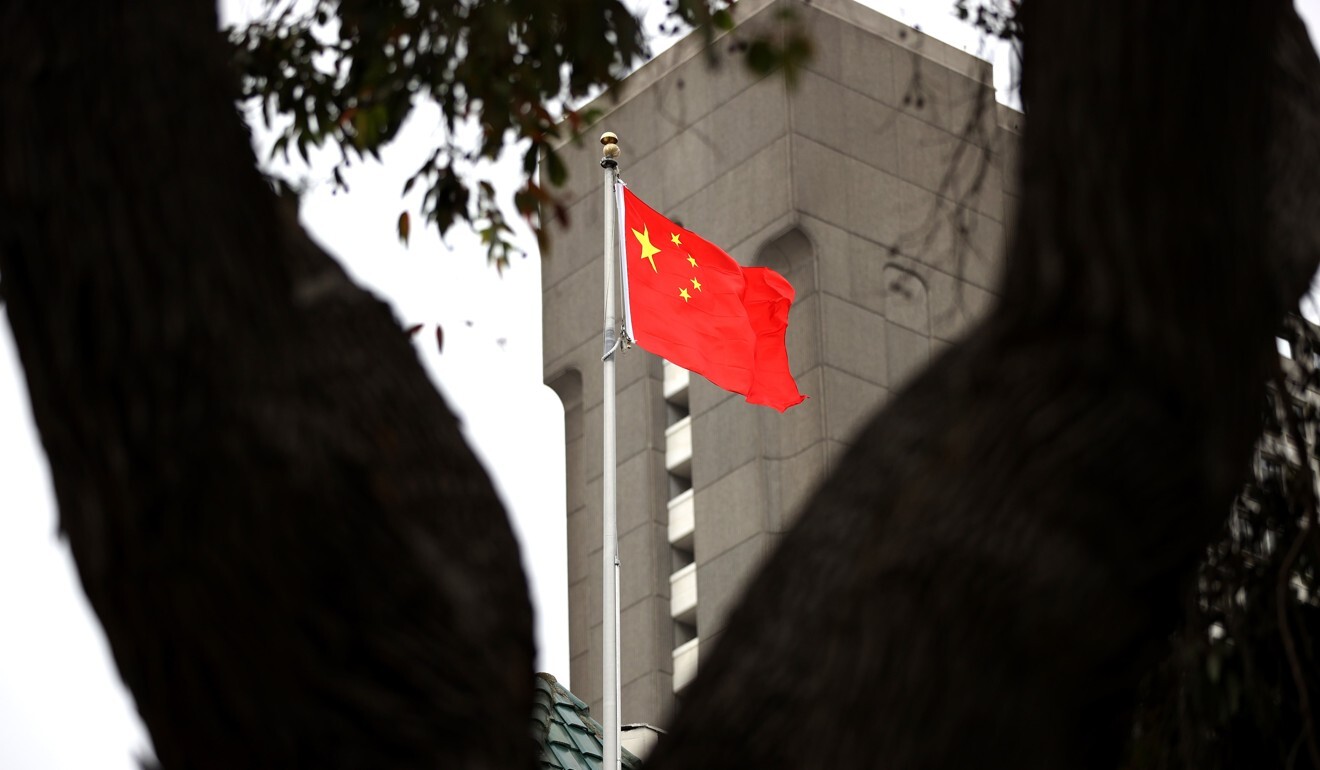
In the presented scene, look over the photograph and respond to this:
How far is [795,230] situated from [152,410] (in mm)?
53785

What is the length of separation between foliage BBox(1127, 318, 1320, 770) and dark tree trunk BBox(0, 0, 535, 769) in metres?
2.73

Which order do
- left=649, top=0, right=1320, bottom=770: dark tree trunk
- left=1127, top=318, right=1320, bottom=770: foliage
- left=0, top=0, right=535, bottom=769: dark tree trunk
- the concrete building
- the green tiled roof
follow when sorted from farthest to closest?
the concrete building < the green tiled roof < left=1127, top=318, right=1320, bottom=770: foliage < left=649, top=0, right=1320, bottom=770: dark tree trunk < left=0, top=0, right=535, bottom=769: dark tree trunk

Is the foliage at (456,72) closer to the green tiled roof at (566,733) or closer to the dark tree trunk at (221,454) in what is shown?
the dark tree trunk at (221,454)

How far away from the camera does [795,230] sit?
5688cm

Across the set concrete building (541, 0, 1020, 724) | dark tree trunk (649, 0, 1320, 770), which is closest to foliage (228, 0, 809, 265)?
dark tree trunk (649, 0, 1320, 770)

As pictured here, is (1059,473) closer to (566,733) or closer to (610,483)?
(610,483)

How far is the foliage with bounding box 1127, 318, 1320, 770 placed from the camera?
5.96m

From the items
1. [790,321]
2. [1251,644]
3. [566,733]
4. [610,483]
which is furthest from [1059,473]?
[790,321]

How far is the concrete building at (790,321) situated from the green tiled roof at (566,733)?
31.9m

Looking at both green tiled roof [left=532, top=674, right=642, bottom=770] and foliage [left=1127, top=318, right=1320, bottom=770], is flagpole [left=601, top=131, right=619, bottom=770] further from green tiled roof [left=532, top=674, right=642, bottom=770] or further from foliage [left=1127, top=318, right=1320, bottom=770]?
foliage [left=1127, top=318, right=1320, bottom=770]

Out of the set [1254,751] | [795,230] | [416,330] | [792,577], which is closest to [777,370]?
Result: [416,330]

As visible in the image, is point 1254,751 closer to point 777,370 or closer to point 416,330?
point 416,330

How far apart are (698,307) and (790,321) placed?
35.6m

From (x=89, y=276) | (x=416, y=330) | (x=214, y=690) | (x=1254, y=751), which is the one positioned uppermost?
(x=416, y=330)
